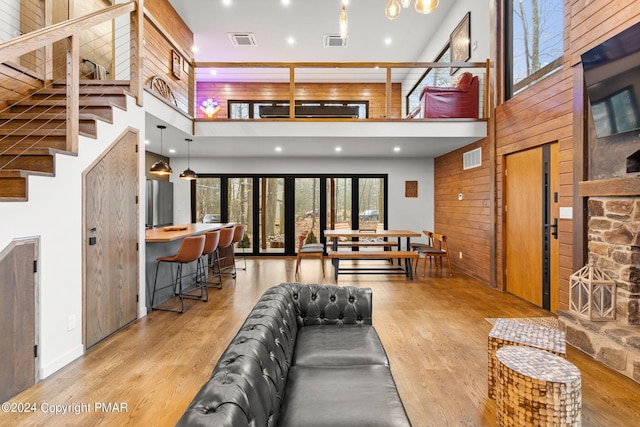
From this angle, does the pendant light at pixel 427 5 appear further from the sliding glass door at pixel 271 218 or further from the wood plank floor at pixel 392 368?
the sliding glass door at pixel 271 218

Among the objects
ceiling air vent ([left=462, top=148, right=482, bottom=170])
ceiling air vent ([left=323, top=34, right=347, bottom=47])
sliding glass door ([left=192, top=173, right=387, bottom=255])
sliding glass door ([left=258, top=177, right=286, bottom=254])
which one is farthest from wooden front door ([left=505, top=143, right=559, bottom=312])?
sliding glass door ([left=258, top=177, right=286, bottom=254])

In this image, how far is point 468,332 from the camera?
342cm

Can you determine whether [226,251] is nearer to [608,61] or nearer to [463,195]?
[463,195]

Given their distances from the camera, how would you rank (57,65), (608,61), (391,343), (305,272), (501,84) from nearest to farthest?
1. (608,61)
2. (391,343)
3. (57,65)
4. (501,84)
5. (305,272)

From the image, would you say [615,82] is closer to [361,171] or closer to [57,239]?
[57,239]

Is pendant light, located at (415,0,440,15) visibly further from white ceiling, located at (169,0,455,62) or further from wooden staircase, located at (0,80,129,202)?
white ceiling, located at (169,0,455,62)

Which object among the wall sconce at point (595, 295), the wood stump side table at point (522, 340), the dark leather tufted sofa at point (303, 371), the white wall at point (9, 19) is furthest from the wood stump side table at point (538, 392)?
the white wall at point (9, 19)

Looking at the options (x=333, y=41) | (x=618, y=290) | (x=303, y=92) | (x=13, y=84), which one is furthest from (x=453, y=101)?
(x=13, y=84)

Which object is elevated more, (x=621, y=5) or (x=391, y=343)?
(x=621, y=5)

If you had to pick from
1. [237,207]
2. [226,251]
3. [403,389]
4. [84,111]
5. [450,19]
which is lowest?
[403,389]

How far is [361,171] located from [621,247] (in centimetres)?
592

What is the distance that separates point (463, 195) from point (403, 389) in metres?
4.90

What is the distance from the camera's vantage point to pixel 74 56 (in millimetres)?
2887

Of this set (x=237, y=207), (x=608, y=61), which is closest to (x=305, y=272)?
(x=237, y=207)
